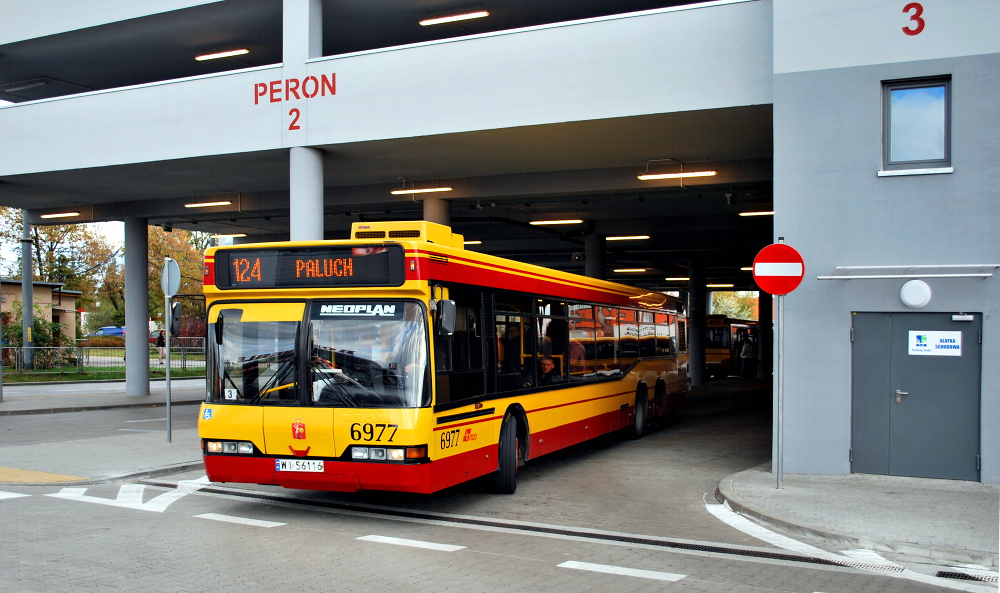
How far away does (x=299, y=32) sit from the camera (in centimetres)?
1590

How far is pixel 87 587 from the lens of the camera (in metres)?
6.35

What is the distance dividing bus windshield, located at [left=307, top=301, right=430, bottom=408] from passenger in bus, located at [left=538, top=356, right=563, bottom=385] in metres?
3.67

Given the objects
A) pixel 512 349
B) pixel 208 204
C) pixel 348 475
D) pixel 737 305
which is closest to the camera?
pixel 348 475

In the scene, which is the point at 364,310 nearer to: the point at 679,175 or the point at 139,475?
the point at 139,475

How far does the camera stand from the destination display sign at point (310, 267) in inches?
341

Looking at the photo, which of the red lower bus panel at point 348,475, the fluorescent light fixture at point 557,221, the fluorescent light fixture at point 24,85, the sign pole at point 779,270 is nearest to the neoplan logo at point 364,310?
the red lower bus panel at point 348,475

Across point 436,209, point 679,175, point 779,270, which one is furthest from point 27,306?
point 779,270

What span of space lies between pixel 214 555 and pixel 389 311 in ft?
9.15

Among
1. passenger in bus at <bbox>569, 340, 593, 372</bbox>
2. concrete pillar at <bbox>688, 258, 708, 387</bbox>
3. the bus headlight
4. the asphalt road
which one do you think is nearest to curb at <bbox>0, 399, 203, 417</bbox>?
the asphalt road

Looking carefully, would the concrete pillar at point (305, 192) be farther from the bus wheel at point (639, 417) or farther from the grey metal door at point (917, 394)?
the grey metal door at point (917, 394)

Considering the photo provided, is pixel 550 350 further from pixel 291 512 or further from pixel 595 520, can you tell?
pixel 291 512

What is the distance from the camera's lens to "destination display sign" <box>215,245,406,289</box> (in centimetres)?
866

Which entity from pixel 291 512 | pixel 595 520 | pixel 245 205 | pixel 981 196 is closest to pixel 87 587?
pixel 291 512

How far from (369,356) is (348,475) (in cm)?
120
